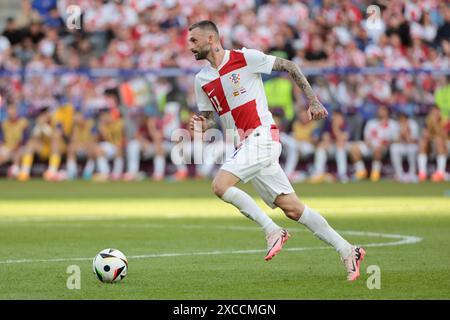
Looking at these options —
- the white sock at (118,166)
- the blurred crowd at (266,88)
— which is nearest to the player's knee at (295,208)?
the blurred crowd at (266,88)

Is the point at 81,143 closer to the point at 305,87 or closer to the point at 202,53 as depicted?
the point at 202,53

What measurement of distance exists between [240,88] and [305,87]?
2.23 ft

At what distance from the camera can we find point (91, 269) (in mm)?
10469

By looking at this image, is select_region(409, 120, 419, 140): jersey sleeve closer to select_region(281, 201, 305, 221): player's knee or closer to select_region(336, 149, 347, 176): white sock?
select_region(336, 149, 347, 176): white sock

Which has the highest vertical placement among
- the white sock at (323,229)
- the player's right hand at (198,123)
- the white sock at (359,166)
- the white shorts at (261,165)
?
the white sock at (359,166)

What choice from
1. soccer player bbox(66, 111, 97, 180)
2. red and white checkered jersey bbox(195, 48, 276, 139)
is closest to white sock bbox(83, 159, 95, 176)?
soccer player bbox(66, 111, 97, 180)

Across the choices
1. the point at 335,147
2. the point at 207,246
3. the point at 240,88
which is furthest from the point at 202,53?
the point at 335,147

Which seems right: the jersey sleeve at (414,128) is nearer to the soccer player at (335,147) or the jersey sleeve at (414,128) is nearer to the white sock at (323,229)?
the soccer player at (335,147)

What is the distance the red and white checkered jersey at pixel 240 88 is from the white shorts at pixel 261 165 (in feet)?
0.49

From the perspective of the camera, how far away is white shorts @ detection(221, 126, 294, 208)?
995cm

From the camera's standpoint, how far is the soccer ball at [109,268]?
31.0ft

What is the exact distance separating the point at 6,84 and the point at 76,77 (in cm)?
181
